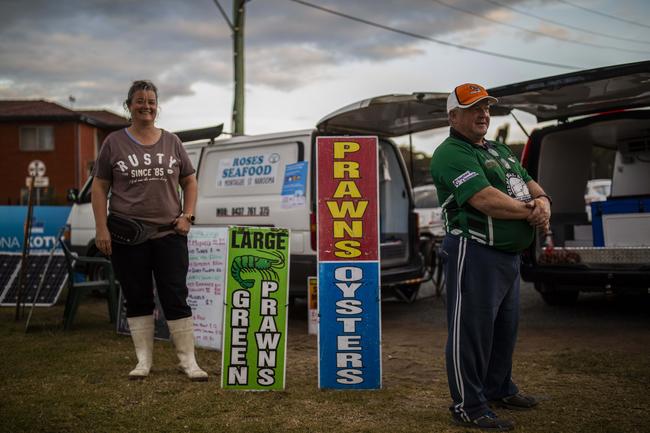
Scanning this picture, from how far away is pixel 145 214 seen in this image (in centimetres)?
455

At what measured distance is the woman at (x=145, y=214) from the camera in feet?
15.0

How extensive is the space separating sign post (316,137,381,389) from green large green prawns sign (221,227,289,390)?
0.96ft

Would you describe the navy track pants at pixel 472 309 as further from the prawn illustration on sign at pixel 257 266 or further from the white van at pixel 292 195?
the white van at pixel 292 195

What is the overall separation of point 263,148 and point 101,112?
39.3m

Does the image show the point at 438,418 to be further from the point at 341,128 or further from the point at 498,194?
the point at 341,128

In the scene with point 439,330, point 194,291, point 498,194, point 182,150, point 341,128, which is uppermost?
point 341,128

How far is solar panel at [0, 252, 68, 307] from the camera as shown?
23.9 ft

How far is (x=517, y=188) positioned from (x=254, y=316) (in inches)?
76.7

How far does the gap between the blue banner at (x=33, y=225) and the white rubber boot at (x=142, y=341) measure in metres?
6.75

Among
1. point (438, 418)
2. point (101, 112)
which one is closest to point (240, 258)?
point (438, 418)

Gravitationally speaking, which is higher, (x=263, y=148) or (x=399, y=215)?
(x=263, y=148)

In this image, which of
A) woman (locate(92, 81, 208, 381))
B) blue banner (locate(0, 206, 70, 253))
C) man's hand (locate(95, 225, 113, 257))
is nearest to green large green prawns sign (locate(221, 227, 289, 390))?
woman (locate(92, 81, 208, 381))

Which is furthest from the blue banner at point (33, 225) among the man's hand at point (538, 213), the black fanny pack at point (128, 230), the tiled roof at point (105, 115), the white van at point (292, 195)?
the tiled roof at point (105, 115)

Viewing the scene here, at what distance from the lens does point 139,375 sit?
4.70 metres
